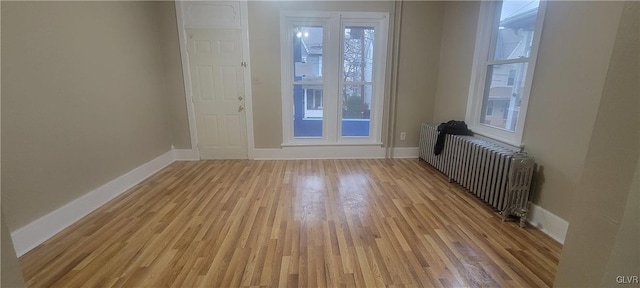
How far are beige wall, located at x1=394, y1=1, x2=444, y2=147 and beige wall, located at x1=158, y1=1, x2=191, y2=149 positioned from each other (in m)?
3.40

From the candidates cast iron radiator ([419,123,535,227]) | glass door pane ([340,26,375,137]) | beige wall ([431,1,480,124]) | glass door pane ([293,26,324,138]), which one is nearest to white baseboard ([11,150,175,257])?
glass door pane ([293,26,324,138])

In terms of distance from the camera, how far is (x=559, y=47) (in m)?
2.14

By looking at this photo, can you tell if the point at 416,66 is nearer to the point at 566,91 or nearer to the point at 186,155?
the point at 566,91

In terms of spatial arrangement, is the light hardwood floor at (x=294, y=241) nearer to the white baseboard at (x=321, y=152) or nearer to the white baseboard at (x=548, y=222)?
the white baseboard at (x=548, y=222)

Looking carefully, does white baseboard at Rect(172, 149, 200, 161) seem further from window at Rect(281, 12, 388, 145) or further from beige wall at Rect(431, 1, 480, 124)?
beige wall at Rect(431, 1, 480, 124)

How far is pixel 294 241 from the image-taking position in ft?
6.91

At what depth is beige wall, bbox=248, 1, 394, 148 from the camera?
3820 mm

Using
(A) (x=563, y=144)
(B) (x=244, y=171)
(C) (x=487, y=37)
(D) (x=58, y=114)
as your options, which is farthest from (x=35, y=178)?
(C) (x=487, y=37)

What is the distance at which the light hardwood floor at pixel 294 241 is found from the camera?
1.72 m

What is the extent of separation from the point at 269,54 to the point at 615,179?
3.85 m

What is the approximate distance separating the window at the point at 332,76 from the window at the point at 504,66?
1.34 m

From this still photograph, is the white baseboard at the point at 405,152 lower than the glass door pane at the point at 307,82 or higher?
lower

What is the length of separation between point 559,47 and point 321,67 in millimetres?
2842

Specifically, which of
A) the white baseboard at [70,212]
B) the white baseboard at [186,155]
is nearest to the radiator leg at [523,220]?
the white baseboard at [70,212]
